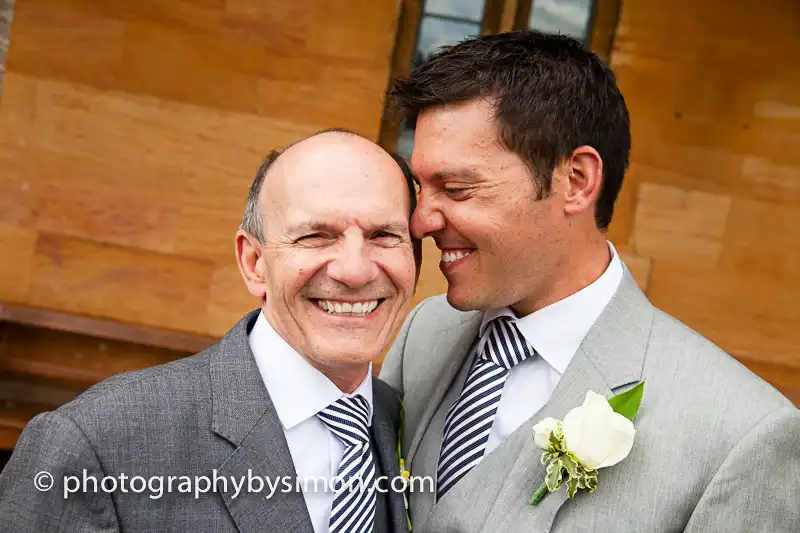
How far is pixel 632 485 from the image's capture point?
197 centimetres

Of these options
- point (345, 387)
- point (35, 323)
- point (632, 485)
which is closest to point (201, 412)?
point (345, 387)

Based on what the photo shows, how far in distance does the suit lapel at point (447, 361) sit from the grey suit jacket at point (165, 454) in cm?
56

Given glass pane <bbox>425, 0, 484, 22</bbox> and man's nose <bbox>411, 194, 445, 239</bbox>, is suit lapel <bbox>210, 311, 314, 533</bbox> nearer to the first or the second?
man's nose <bbox>411, 194, 445, 239</bbox>

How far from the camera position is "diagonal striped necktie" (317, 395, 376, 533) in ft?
6.46

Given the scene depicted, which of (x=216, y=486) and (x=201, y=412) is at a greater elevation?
(x=201, y=412)

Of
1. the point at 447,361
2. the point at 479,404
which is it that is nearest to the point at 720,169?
the point at 447,361

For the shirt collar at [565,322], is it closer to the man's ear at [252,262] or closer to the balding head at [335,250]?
the balding head at [335,250]

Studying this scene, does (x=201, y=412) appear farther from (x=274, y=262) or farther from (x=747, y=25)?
(x=747, y=25)

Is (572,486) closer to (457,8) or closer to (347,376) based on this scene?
(347,376)

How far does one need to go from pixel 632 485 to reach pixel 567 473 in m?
0.15

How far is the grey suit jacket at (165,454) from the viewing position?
1.74 metres

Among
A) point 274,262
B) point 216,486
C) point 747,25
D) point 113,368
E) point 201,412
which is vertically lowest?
point 113,368

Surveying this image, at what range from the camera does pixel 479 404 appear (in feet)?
7.44

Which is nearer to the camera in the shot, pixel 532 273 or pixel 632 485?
pixel 632 485
